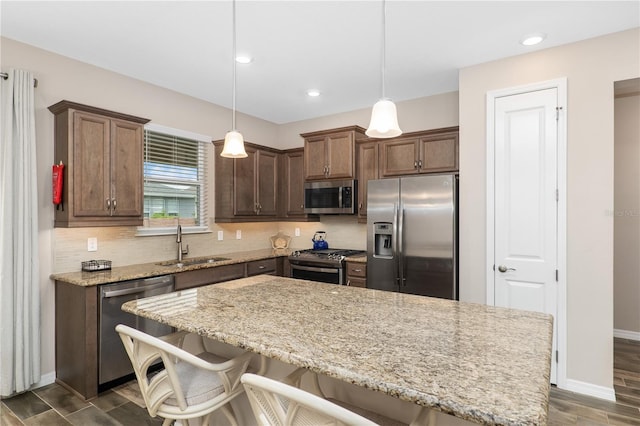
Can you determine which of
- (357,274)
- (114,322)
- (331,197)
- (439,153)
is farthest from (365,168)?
(114,322)

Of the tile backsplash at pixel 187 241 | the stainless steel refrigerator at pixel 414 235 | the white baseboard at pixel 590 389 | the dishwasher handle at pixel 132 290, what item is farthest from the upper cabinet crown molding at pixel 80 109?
the white baseboard at pixel 590 389

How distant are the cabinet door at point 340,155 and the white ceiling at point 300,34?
0.73 metres

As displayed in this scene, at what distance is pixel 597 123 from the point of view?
278 cm

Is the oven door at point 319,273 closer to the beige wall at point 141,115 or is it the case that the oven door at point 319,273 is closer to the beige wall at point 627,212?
the beige wall at point 141,115

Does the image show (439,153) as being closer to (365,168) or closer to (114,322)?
(365,168)

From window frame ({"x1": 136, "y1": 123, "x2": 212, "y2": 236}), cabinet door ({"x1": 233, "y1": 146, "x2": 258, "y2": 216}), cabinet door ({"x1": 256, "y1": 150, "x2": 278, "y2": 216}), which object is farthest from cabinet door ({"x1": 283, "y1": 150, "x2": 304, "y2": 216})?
window frame ({"x1": 136, "y1": 123, "x2": 212, "y2": 236})

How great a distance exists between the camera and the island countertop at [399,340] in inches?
36.8

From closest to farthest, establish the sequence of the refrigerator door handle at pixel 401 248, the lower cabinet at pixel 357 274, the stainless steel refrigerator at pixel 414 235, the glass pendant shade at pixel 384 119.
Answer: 1. the glass pendant shade at pixel 384 119
2. the stainless steel refrigerator at pixel 414 235
3. the refrigerator door handle at pixel 401 248
4. the lower cabinet at pixel 357 274

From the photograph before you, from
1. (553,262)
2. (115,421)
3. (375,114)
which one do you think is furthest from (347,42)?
(115,421)

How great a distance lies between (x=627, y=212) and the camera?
157 inches

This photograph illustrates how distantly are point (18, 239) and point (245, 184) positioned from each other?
2.30 metres

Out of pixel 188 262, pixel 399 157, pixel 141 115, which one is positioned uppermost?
pixel 141 115

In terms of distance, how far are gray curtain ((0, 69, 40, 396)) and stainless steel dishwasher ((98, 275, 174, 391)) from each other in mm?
535

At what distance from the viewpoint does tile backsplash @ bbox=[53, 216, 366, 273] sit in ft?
10.3
